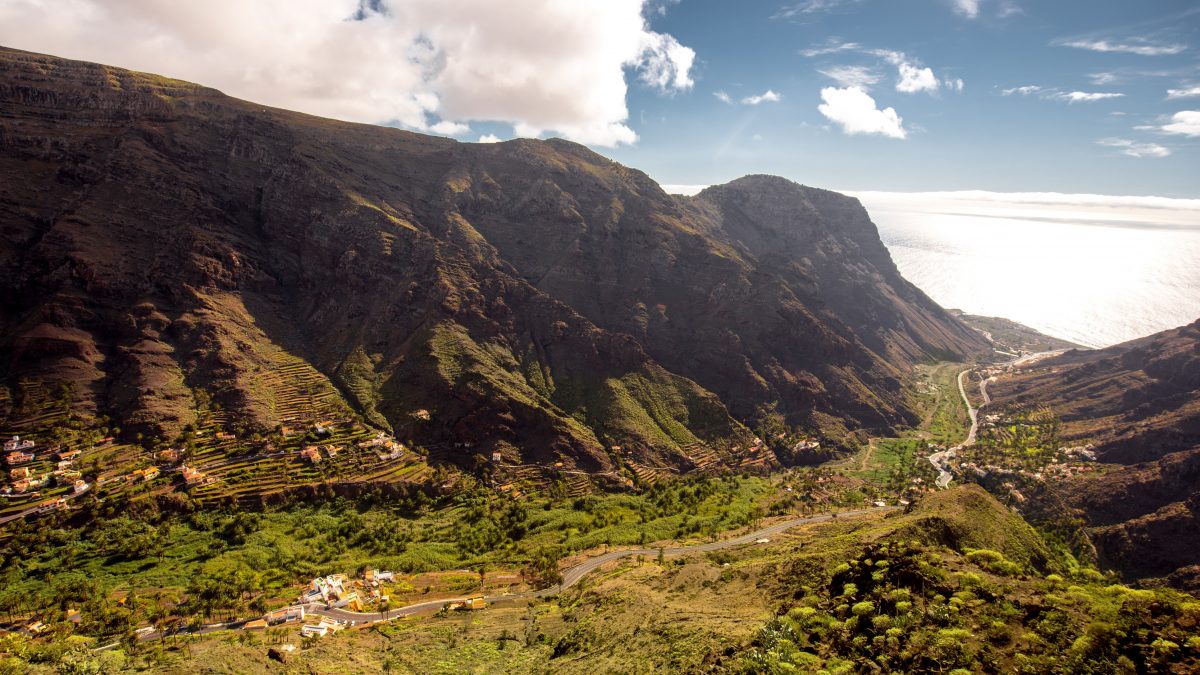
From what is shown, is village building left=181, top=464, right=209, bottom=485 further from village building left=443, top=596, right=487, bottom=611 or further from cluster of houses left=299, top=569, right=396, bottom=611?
village building left=443, top=596, right=487, bottom=611

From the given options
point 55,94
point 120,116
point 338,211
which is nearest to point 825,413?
point 338,211

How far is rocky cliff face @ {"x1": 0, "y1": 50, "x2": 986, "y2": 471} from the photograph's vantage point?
115 m

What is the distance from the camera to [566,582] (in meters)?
82.2

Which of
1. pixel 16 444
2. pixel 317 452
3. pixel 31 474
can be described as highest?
pixel 16 444

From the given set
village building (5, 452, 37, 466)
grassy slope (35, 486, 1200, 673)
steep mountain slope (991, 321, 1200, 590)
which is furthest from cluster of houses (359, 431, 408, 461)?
steep mountain slope (991, 321, 1200, 590)

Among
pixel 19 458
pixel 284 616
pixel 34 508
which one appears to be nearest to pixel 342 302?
pixel 19 458

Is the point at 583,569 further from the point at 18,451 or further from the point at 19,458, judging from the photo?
the point at 18,451

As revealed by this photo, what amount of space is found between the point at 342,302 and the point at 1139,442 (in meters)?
219

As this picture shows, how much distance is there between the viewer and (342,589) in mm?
77062

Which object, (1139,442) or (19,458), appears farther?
(1139,442)

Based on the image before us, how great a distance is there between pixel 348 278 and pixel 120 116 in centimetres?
8813

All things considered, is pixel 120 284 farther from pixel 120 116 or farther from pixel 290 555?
pixel 290 555

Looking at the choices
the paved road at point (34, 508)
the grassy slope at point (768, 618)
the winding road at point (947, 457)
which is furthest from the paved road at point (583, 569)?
the paved road at point (34, 508)

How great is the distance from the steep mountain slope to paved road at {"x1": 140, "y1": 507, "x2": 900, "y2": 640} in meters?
48.3
